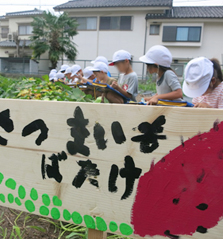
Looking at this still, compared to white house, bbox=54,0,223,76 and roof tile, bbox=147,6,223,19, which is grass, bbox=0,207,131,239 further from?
roof tile, bbox=147,6,223,19

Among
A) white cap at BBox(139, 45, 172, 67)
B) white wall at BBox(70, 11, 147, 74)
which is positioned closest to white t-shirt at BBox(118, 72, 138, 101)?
white cap at BBox(139, 45, 172, 67)

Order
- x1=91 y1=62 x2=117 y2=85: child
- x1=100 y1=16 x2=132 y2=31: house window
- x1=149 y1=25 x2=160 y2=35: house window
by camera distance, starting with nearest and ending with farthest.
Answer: x1=91 y1=62 x2=117 y2=85: child → x1=149 y1=25 x2=160 y2=35: house window → x1=100 y1=16 x2=132 y2=31: house window

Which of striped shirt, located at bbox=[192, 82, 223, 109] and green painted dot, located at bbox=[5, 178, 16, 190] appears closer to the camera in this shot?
green painted dot, located at bbox=[5, 178, 16, 190]

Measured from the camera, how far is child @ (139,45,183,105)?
2.05 metres

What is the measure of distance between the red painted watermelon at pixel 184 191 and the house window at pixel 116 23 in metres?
18.9

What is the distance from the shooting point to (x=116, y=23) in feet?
61.5

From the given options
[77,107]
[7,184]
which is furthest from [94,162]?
[7,184]

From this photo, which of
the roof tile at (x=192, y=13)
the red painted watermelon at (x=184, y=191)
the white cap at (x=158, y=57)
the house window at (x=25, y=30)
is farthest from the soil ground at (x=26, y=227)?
the house window at (x=25, y=30)

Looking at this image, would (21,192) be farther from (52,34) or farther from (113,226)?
(52,34)

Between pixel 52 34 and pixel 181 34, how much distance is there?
9.41 meters

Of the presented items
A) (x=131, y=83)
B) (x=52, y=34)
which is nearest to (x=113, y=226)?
(x=131, y=83)

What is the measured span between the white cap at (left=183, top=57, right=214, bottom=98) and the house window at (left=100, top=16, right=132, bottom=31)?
18148 millimetres

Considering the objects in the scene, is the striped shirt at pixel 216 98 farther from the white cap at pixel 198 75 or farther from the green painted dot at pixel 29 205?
the green painted dot at pixel 29 205

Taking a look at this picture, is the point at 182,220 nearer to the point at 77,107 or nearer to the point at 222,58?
the point at 77,107
